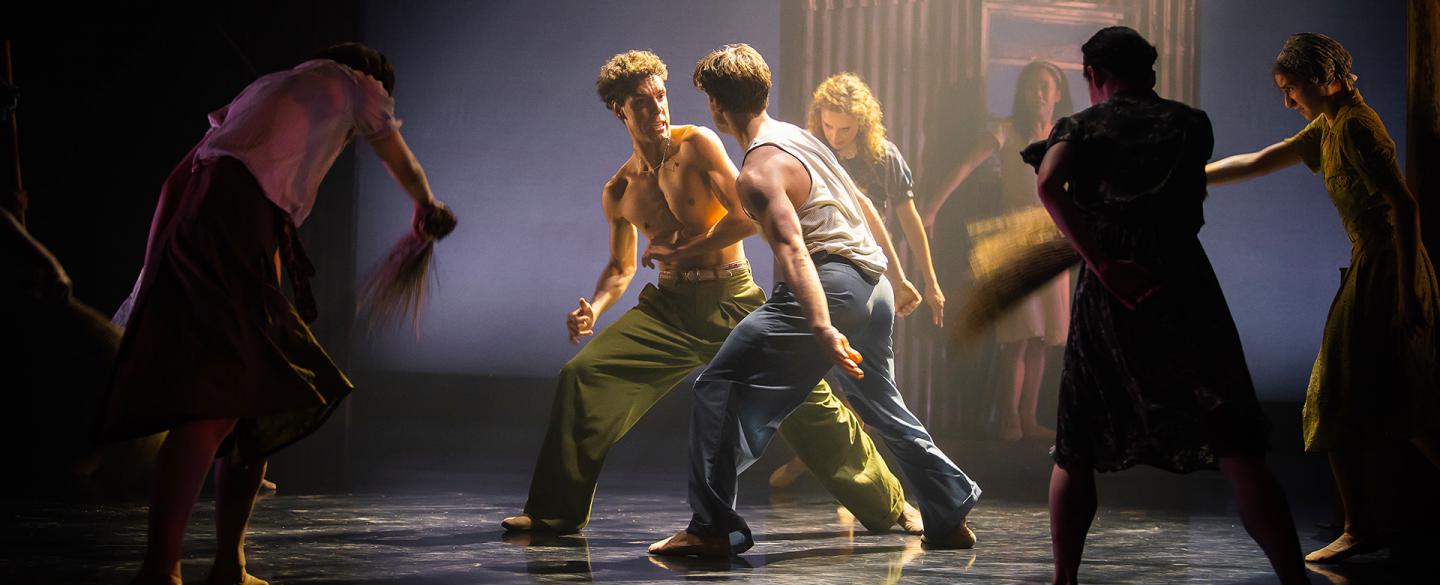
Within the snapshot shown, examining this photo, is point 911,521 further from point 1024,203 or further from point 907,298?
point 1024,203

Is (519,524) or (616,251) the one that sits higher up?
(616,251)

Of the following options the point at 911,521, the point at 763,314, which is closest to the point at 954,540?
the point at 911,521

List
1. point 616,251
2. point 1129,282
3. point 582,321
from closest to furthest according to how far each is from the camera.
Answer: point 1129,282, point 582,321, point 616,251

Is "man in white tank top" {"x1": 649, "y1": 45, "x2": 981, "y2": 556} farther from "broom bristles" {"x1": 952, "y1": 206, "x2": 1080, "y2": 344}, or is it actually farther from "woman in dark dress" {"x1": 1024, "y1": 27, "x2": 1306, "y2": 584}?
"woman in dark dress" {"x1": 1024, "y1": 27, "x2": 1306, "y2": 584}

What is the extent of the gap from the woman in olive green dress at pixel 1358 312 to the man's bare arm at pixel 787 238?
4.34 feet

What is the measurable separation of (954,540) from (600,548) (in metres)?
1.04

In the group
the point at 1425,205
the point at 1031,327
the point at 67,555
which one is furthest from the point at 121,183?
the point at 1425,205

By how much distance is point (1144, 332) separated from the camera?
9.53 feet

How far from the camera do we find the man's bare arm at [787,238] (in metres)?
3.63

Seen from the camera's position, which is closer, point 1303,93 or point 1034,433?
point 1303,93

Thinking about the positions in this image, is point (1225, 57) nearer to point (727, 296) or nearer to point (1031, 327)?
point (1031, 327)

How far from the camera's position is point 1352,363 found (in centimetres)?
406

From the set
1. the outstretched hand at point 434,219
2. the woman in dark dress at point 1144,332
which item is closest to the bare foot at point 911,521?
the woman in dark dress at point 1144,332

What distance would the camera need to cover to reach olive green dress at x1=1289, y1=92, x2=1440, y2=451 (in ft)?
13.1
